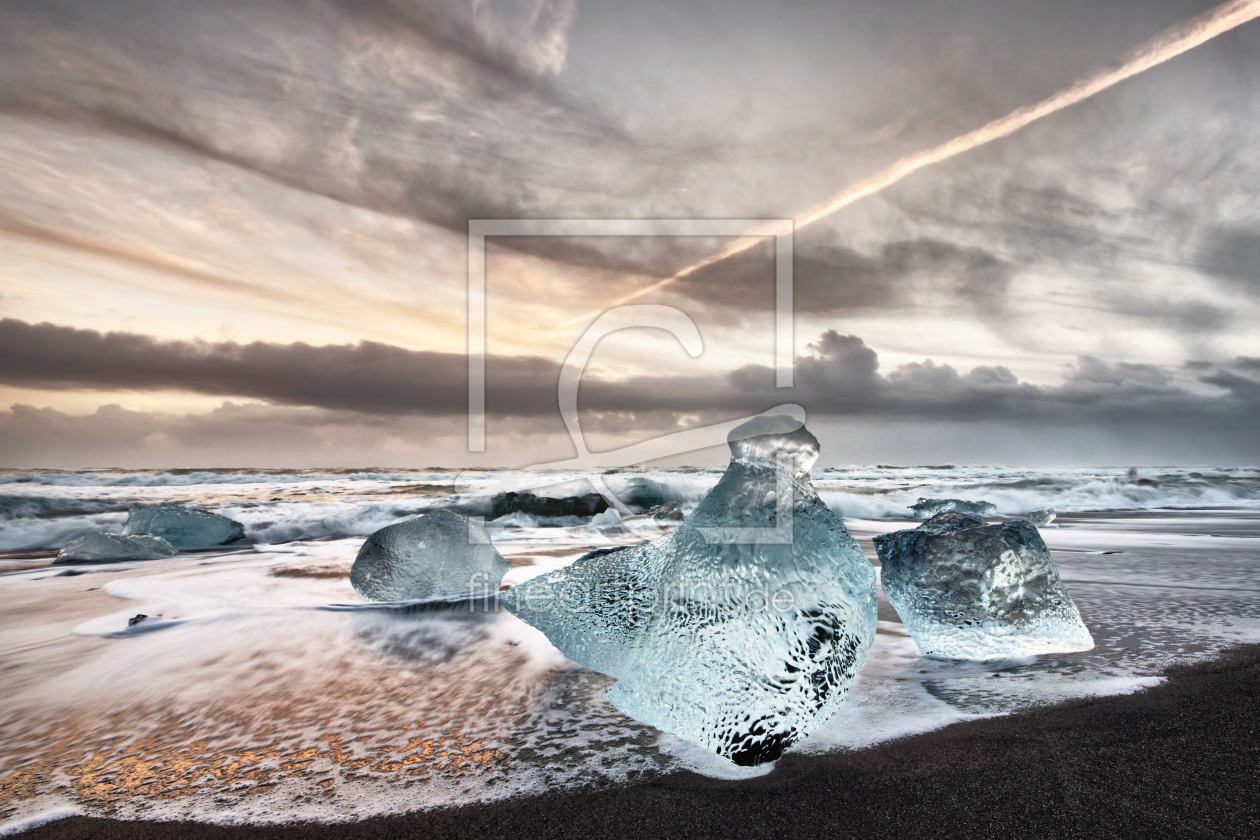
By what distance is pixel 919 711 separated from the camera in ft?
7.45

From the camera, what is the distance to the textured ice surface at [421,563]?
4422 millimetres

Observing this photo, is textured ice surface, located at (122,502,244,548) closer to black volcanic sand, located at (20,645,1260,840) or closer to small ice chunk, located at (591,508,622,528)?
small ice chunk, located at (591,508,622,528)

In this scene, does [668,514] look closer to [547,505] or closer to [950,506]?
[547,505]

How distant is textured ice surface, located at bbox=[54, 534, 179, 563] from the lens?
658 centimetres

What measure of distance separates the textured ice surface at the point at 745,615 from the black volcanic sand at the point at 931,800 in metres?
0.20

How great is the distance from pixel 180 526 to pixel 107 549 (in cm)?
110

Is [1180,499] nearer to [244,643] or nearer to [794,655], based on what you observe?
[794,655]

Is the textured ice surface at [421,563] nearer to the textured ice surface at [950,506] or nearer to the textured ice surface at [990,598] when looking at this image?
the textured ice surface at [990,598]

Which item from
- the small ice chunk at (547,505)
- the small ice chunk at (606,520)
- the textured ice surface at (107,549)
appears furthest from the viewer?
the small ice chunk at (547,505)

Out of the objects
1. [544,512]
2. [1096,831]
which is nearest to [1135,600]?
[1096,831]

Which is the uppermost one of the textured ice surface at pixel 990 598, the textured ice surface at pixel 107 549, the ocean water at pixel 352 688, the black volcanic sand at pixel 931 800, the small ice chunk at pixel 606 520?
the textured ice surface at pixel 990 598

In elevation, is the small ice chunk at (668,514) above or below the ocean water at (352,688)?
below

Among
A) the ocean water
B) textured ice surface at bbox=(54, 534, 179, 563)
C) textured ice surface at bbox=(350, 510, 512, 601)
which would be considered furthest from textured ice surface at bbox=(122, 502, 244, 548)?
textured ice surface at bbox=(350, 510, 512, 601)

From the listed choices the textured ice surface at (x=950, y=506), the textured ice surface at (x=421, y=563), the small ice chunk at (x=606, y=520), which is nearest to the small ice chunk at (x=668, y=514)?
the small ice chunk at (x=606, y=520)
